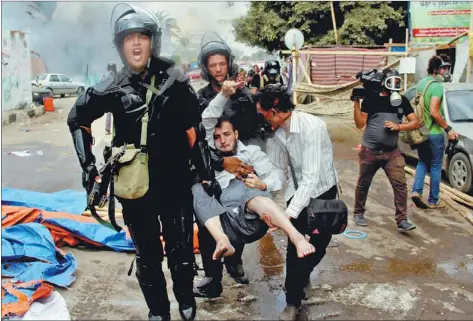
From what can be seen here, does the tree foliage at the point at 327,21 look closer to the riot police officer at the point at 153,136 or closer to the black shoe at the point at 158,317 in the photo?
the riot police officer at the point at 153,136

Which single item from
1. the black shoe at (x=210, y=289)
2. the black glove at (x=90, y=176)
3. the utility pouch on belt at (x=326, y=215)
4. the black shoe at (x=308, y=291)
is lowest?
the black shoe at (x=308, y=291)

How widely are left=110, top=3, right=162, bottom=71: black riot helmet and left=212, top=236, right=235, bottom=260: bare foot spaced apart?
1.20 metres

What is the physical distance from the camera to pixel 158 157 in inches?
115

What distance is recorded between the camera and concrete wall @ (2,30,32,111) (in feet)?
50.1

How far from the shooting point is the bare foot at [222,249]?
2986 mm

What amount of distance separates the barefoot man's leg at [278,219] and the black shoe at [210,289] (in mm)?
791

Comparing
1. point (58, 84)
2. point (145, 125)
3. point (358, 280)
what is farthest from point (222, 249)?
point (58, 84)

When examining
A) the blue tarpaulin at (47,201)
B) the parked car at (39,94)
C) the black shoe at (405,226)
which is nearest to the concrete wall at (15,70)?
the parked car at (39,94)

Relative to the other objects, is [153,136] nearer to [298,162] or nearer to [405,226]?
[298,162]

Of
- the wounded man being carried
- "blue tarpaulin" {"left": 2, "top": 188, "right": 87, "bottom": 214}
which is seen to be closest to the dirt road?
the wounded man being carried

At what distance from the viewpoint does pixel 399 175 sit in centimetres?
510

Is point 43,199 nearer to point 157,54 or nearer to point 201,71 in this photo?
point 201,71

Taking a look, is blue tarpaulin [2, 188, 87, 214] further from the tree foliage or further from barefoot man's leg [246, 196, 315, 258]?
the tree foliage

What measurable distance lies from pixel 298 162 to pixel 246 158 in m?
0.39
